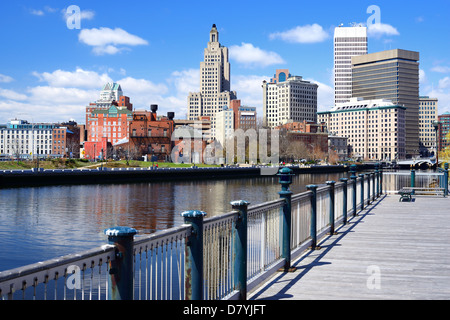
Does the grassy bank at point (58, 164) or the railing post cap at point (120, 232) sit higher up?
the grassy bank at point (58, 164)

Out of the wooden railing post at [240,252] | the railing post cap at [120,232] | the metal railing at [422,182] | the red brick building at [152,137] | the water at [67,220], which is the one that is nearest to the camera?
the railing post cap at [120,232]

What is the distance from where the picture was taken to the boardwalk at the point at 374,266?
722 cm

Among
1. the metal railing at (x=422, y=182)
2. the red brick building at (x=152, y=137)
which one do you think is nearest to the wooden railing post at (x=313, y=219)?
the metal railing at (x=422, y=182)

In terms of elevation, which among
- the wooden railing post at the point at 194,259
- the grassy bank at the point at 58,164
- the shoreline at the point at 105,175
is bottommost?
the shoreline at the point at 105,175

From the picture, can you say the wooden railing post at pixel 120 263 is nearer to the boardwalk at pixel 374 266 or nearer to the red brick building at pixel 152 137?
the boardwalk at pixel 374 266

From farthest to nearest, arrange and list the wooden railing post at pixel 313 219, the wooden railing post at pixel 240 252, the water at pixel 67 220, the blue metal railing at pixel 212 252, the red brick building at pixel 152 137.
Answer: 1. the red brick building at pixel 152 137
2. the water at pixel 67 220
3. the wooden railing post at pixel 313 219
4. the wooden railing post at pixel 240 252
5. the blue metal railing at pixel 212 252

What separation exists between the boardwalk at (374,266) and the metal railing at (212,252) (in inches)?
15.4

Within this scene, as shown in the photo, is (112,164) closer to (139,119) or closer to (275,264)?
(139,119)

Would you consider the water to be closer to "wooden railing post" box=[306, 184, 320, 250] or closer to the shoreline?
"wooden railing post" box=[306, 184, 320, 250]

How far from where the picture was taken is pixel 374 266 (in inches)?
356

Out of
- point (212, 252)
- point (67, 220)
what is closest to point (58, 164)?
point (67, 220)

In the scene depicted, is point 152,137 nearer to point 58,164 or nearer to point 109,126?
point 109,126

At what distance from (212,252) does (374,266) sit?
4185mm
